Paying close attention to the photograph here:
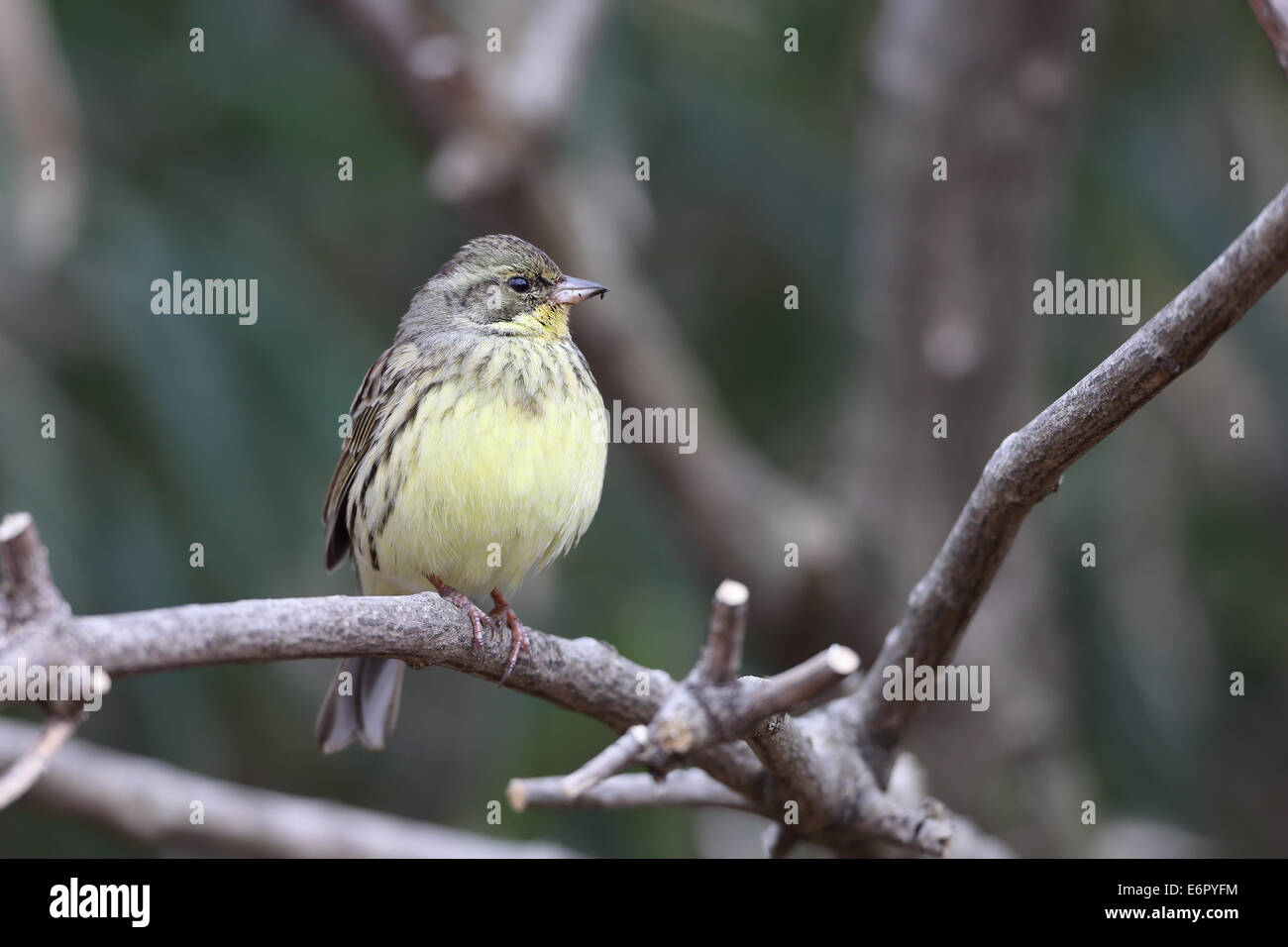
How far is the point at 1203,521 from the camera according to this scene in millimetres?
6965

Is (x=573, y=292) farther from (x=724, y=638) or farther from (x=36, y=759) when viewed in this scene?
(x=36, y=759)

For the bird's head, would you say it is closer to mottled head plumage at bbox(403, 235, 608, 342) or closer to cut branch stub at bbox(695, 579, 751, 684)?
mottled head plumage at bbox(403, 235, 608, 342)

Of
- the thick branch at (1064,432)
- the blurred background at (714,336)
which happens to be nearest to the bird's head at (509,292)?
the thick branch at (1064,432)

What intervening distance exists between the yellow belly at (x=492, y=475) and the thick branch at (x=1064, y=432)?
0.81m

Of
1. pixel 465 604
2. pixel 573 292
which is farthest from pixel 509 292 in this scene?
pixel 465 604

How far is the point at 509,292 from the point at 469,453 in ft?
1.92

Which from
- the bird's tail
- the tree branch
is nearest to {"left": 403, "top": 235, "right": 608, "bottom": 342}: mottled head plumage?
the bird's tail

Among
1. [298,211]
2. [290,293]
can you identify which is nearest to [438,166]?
[290,293]

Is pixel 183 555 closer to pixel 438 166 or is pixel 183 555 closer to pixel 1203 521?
pixel 438 166

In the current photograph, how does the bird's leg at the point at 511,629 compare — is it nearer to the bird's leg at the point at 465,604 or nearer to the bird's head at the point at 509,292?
the bird's leg at the point at 465,604

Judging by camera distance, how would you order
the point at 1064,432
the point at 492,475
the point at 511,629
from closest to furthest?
the point at 1064,432 → the point at 511,629 → the point at 492,475

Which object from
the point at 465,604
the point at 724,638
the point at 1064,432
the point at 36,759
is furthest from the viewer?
the point at 465,604

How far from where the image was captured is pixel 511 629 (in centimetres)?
291

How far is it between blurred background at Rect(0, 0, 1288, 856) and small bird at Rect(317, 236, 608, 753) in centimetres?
152
